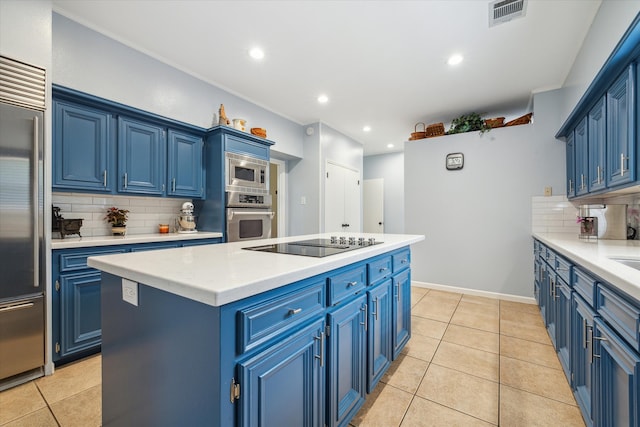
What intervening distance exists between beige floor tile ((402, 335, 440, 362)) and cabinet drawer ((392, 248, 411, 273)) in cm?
73

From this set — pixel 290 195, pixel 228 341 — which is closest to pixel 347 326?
pixel 228 341

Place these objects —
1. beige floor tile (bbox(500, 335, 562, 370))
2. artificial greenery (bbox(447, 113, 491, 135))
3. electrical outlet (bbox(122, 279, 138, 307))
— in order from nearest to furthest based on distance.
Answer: electrical outlet (bbox(122, 279, 138, 307)), beige floor tile (bbox(500, 335, 562, 370)), artificial greenery (bbox(447, 113, 491, 135))

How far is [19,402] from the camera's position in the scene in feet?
5.53

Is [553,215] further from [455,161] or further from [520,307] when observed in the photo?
[455,161]

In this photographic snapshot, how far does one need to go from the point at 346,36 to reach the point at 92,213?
9.38 feet

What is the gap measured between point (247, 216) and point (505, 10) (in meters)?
3.07

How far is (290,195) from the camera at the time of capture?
4.96 meters

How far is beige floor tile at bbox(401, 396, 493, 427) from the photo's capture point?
60.4 inches

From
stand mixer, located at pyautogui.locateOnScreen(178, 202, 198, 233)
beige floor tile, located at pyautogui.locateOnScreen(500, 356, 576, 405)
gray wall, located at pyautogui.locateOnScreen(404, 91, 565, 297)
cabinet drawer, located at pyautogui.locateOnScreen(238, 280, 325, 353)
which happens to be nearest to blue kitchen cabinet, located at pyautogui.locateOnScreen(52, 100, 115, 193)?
stand mixer, located at pyautogui.locateOnScreen(178, 202, 198, 233)

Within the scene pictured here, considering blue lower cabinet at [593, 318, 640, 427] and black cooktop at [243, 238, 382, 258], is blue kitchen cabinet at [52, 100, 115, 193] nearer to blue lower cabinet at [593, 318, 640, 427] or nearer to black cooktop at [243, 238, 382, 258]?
black cooktop at [243, 238, 382, 258]

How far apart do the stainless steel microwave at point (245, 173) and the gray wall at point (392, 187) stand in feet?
12.5

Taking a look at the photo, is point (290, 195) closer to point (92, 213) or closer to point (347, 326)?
point (92, 213)

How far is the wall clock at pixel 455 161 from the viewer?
13.1 ft

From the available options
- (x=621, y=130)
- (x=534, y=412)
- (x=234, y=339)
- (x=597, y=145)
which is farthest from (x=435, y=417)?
(x=597, y=145)
